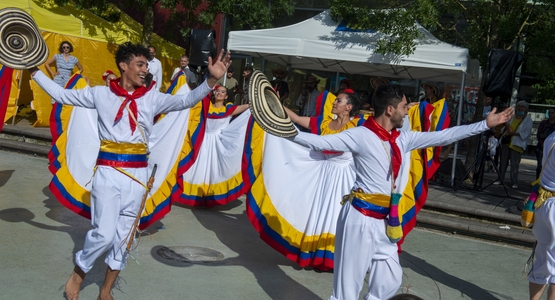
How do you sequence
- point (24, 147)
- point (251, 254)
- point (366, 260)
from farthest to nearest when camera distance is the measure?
point (24, 147) < point (251, 254) < point (366, 260)

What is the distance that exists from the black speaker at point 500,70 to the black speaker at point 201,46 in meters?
5.54

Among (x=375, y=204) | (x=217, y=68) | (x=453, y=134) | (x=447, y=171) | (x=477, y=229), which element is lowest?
(x=477, y=229)

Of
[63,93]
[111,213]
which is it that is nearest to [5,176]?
[63,93]

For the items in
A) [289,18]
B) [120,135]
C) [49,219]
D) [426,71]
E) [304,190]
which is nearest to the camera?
[120,135]

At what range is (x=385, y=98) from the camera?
409cm

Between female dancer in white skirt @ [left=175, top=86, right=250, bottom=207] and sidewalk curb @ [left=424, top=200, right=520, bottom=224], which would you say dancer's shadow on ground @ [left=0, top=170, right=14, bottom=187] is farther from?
sidewalk curb @ [left=424, top=200, right=520, bottom=224]

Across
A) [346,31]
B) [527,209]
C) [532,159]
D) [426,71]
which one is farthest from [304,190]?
[532,159]

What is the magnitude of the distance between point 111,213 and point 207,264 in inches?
70.8

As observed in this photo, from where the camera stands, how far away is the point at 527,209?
5.12m

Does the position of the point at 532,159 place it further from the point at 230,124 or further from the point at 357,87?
the point at 230,124

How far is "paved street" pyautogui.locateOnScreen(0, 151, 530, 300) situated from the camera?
513cm

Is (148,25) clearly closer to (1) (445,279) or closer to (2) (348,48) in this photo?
(2) (348,48)

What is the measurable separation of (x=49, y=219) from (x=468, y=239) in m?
5.39

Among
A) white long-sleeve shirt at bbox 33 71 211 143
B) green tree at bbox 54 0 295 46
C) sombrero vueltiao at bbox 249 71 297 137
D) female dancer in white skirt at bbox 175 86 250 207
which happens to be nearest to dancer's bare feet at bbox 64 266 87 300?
white long-sleeve shirt at bbox 33 71 211 143
